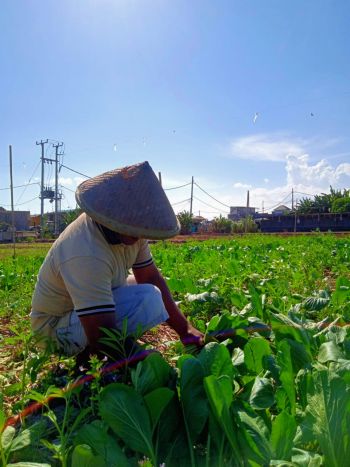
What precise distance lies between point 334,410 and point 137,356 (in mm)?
787

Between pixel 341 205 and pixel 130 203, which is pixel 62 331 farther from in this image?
pixel 341 205

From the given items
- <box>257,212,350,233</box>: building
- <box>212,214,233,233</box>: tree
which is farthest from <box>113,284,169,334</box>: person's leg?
<box>212,214,233,233</box>: tree

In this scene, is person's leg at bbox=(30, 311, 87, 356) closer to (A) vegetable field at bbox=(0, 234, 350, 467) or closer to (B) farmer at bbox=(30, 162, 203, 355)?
(B) farmer at bbox=(30, 162, 203, 355)

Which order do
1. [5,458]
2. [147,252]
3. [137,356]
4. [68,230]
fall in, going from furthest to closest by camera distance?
[147,252]
[68,230]
[137,356]
[5,458]

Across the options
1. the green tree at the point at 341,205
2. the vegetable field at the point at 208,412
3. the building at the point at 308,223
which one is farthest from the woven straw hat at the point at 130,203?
the green tree at the point at 341,205

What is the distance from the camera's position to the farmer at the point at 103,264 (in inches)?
59.2

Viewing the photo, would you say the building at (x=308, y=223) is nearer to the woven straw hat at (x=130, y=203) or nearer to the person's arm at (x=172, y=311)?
the person's arm at (x=172, y=311)

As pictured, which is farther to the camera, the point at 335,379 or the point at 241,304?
the point at 241,304

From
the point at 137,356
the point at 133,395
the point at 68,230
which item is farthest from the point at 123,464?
the point at 68,230

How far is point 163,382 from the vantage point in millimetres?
1201

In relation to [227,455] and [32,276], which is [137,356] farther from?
[32,276]

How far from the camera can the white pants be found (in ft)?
5.79

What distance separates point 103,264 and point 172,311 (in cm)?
56

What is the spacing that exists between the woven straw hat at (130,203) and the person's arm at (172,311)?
0.48 m
